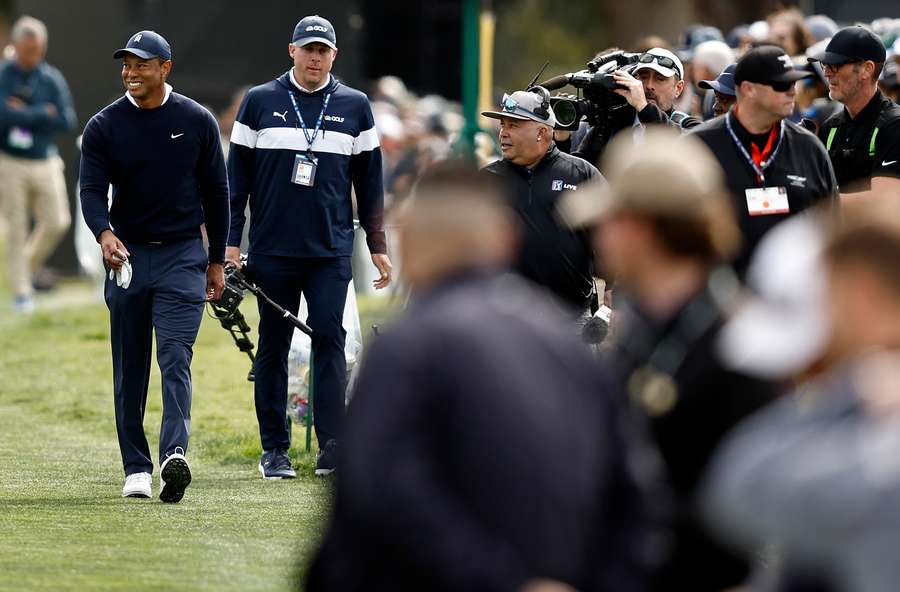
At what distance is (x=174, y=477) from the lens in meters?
9.35

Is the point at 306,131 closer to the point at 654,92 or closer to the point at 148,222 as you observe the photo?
the point at 148,222

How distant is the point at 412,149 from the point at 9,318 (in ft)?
19.5

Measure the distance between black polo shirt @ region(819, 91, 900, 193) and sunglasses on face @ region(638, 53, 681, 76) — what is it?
3.31ft

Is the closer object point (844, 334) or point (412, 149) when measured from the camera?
point (844, 334)

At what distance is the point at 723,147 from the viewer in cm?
A: 790

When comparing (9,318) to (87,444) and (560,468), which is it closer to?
(87,444)

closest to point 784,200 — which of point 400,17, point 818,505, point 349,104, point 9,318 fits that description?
point 349,104

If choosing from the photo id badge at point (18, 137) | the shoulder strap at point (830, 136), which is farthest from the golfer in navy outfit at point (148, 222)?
the photo id badge at point (18, 137)

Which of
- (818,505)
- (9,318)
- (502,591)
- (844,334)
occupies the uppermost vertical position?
(844,334)

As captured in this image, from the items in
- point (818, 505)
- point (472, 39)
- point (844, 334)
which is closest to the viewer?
point (818, 505)

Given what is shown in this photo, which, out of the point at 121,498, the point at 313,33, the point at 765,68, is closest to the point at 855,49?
the point at 765,68

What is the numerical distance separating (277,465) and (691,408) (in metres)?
6.40

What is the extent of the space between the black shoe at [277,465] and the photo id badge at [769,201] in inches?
145

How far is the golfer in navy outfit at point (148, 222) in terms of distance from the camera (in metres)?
9.66
